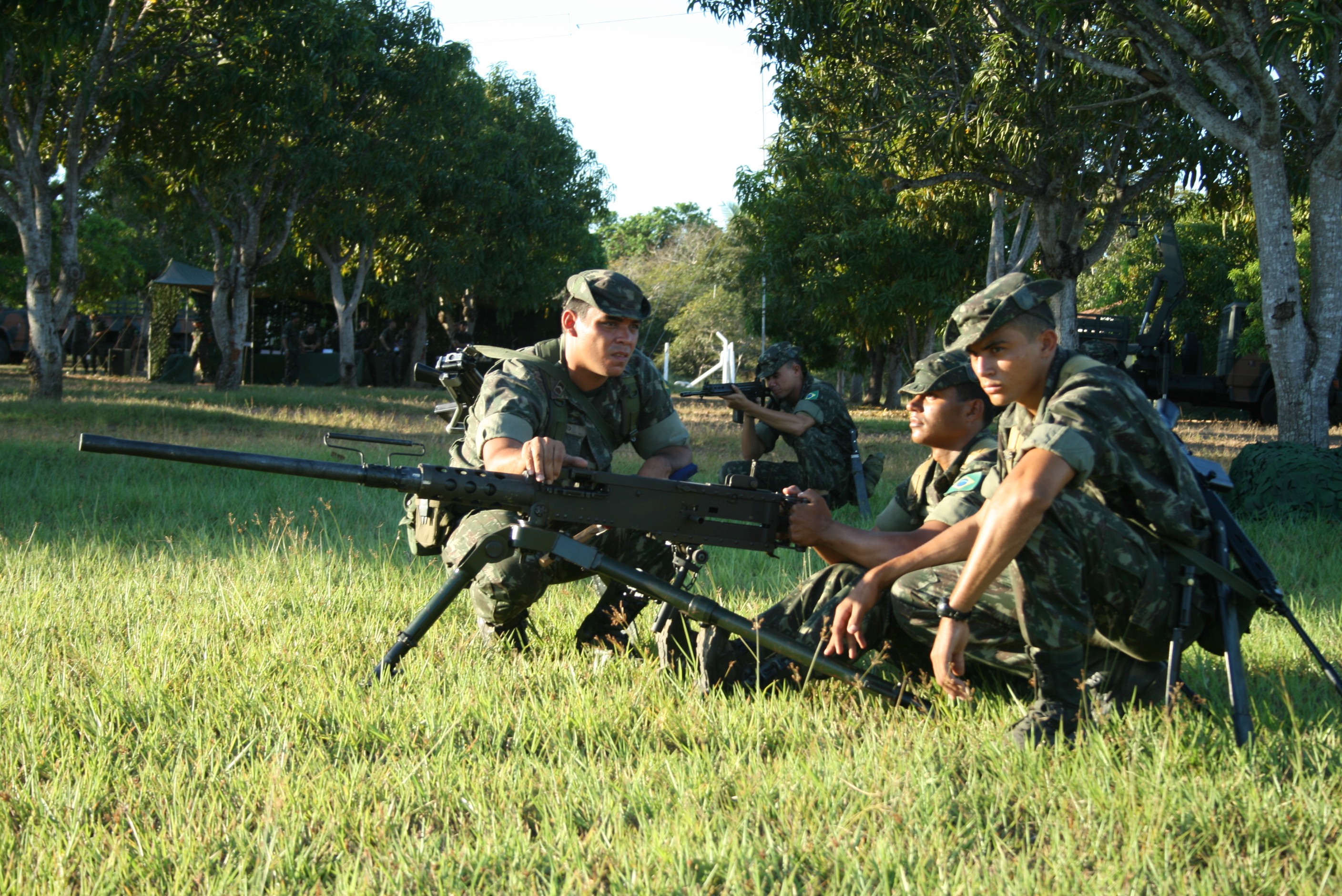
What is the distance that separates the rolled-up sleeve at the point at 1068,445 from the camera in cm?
306

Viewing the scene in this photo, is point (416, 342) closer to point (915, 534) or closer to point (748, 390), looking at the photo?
point (748, 390)

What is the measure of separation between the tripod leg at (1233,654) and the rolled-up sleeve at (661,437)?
222cm

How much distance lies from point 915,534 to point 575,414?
1538 millimetres

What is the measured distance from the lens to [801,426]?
7.85 metres

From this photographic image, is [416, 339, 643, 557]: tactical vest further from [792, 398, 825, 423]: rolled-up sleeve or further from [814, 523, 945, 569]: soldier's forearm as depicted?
[792, 398, 825, 423]: rolled-up sleeve

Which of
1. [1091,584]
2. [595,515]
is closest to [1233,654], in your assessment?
[1091,584]

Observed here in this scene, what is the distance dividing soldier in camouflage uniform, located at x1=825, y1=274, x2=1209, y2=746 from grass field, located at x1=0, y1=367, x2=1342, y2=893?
0.27 m

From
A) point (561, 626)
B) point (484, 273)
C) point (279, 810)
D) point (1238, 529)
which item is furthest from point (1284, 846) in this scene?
point (484, 273)

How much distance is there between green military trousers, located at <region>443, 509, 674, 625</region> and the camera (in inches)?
163

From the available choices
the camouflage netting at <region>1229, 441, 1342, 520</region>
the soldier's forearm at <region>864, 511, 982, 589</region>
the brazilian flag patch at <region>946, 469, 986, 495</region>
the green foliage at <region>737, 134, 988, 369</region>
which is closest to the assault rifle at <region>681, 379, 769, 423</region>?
the camouflage netting at <region>1229, 441, 1342, 520</region>

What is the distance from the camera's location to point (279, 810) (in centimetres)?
289

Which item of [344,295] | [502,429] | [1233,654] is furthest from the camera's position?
[344,295]

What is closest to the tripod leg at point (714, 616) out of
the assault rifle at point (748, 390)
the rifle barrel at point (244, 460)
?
the rifle barrel at point (244, 460)

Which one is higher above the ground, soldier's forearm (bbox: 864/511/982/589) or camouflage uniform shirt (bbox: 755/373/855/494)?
camouflage uniform shirt (bbox: 755/373/855/494)
